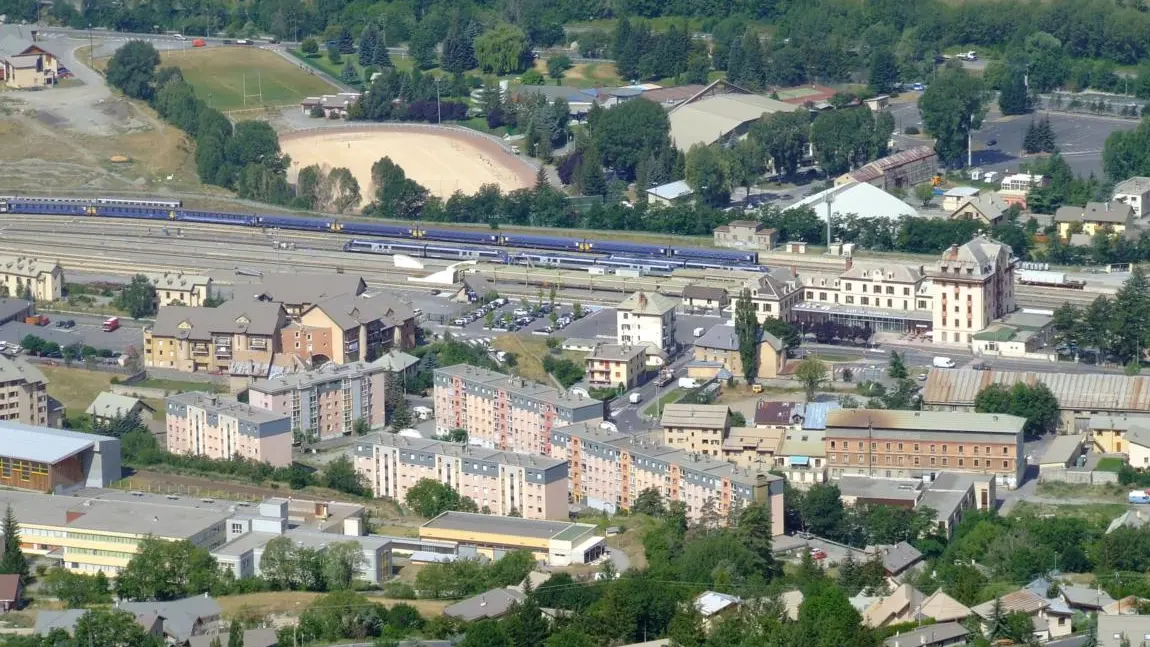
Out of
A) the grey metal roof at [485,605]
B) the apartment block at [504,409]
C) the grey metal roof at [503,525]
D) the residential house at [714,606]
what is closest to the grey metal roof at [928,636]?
the residential house at [714,606]

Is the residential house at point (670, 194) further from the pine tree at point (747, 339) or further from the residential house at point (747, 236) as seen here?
the pine tree at point (747, 339)

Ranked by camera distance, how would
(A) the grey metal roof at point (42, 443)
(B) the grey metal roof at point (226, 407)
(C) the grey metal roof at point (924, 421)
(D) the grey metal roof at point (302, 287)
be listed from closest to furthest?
(A) the grey metal roof at point (42, 443) < (C) the grey metal roof at point (924, 421) < (B) the grey metal roof at point (226, 407) < (D) the grey metal roof at point (302, 287)

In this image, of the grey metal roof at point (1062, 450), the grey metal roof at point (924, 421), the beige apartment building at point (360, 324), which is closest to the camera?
the grey metal roof at point (924, 421)

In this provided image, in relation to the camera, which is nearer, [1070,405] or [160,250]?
[1070,405]

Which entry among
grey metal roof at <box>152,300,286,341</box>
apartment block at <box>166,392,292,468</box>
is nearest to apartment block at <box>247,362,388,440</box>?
apartment block at <box>166,392,292,468</box>

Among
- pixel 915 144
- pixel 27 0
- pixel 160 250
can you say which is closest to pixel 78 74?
pixel 27 0

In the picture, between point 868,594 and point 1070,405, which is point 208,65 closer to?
point 1070,405
